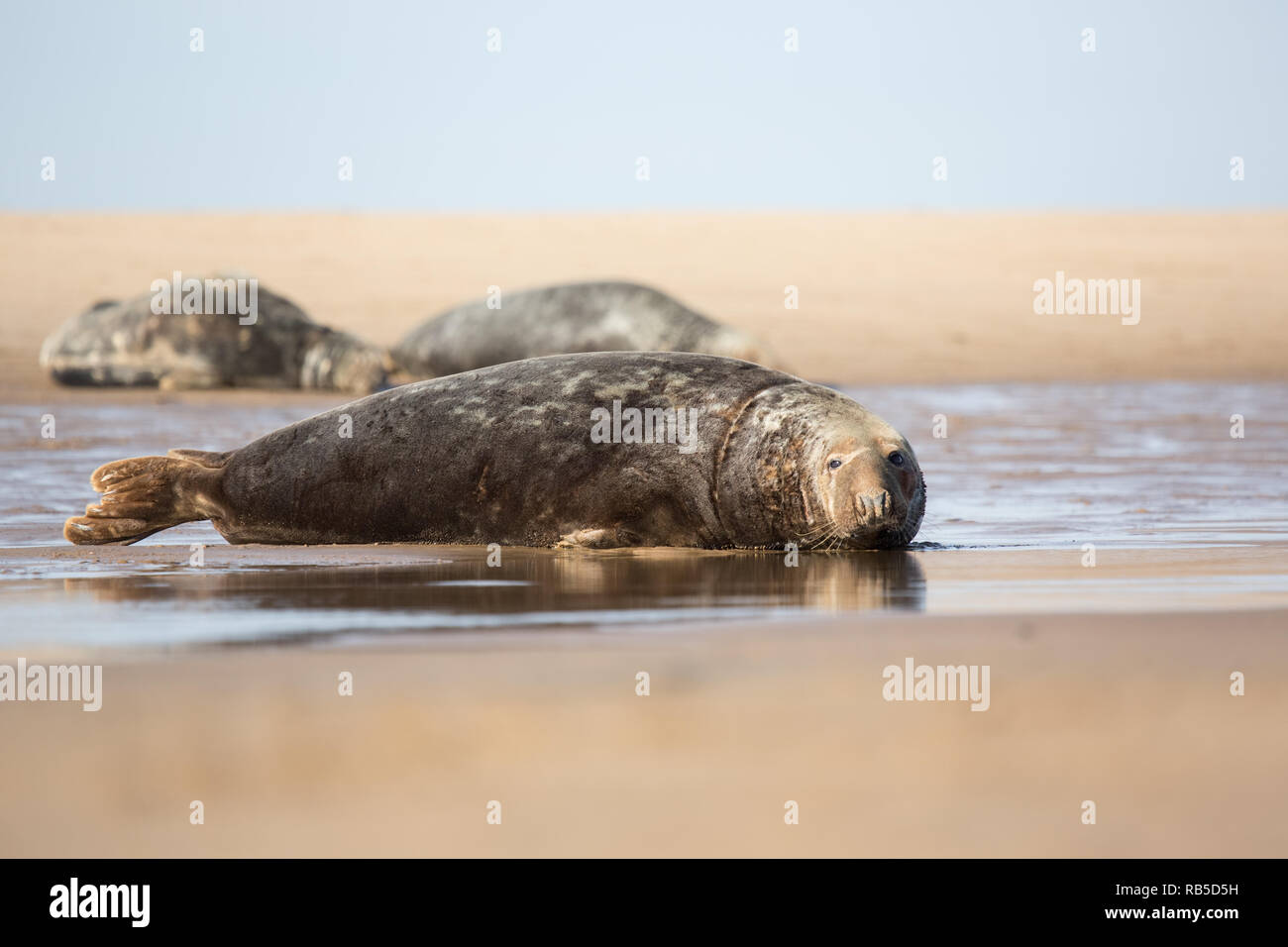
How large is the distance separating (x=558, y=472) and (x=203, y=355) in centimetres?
911

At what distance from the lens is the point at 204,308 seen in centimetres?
1478

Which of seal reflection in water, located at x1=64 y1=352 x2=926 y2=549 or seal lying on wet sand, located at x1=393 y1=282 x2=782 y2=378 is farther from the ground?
seal lying on wet sand, located at x1=393 y1=282 x2=782 y2=378

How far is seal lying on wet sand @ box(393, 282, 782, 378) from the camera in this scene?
14266 mm

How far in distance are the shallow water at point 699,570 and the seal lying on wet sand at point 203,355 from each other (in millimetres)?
4793

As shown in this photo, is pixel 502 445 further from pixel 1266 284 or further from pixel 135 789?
pixel 1266 284

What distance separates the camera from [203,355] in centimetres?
1438

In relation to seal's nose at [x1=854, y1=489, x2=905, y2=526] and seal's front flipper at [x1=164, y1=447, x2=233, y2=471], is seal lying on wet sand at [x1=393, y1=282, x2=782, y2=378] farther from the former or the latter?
seal's nose at [x1=854, y1=489, x2=905, y2=526]

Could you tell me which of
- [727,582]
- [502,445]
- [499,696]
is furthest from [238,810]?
[502,445]

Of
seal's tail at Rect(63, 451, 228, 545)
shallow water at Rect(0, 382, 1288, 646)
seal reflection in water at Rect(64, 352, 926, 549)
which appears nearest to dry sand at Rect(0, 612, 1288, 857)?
shallow water at Rect(0, 382, 1288, 646)

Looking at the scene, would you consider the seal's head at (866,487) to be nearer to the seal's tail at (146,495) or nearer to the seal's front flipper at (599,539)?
the seal's front flipper at (599,539)

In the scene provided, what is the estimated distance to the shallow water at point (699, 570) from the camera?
4195 mm

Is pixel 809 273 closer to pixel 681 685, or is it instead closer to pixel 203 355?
pixel 203 355

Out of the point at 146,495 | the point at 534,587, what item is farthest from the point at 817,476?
the point at 146,495
